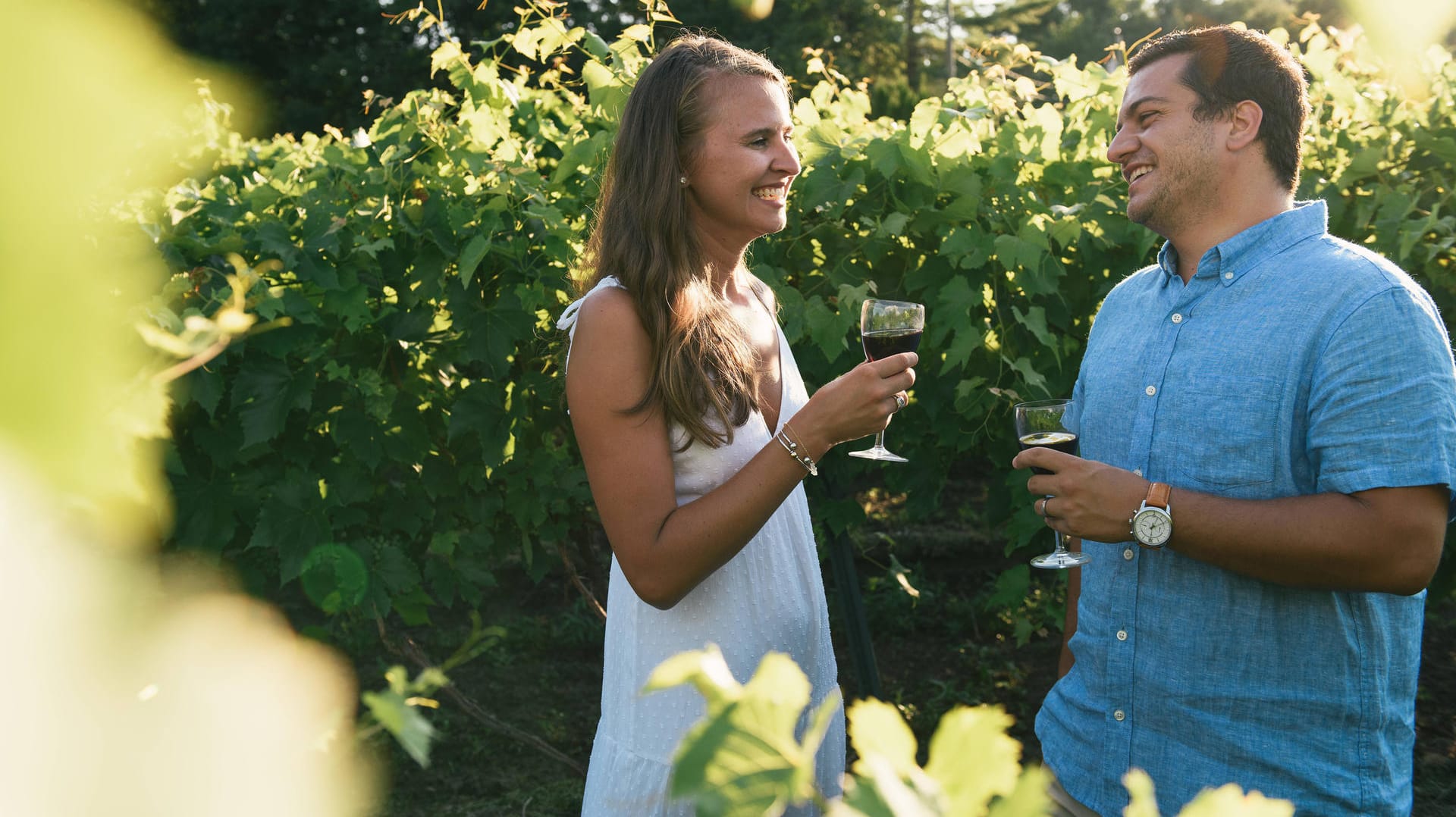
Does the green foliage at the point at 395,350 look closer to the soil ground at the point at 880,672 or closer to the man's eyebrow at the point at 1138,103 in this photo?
the soil ground at the point at 880,672

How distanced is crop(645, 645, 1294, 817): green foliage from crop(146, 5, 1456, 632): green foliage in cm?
255

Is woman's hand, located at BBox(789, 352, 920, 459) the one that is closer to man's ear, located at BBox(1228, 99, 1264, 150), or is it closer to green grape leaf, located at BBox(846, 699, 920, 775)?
man's ear, located at BBox(1228, 99, 1264, 150)

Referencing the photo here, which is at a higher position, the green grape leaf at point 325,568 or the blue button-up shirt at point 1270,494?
the blue button-up shirt at point 1270,494

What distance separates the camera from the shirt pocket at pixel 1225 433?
189cm

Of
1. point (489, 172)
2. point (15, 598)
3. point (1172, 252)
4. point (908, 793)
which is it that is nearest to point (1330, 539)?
point (1172, 252)

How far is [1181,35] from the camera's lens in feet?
7.30

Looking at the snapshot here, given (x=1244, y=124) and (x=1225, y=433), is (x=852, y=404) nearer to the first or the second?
(x=1225, y=433)

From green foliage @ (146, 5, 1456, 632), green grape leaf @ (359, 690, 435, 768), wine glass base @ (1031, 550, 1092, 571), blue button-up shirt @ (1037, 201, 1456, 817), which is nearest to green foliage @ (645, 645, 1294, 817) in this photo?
green grape leaf @ (359, 690, 435, 768)

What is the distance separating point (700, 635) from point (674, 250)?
0.75 meters

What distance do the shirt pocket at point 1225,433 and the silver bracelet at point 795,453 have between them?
0.66 meters

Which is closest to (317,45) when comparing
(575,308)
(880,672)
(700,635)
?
(880,672)

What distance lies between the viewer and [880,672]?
5.00 meters

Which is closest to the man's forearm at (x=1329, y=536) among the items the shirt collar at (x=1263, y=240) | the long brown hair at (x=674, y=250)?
the shirt collar at (x=1263, y=240)

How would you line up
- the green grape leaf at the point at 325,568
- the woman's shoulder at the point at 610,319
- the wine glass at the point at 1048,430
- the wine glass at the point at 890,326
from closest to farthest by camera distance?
the woman's shoulder at the point at 610,319, the wine glass at the point at 1048,430, the wine glass at the point at 890,326, the green grape leaf at the point at 325,568
